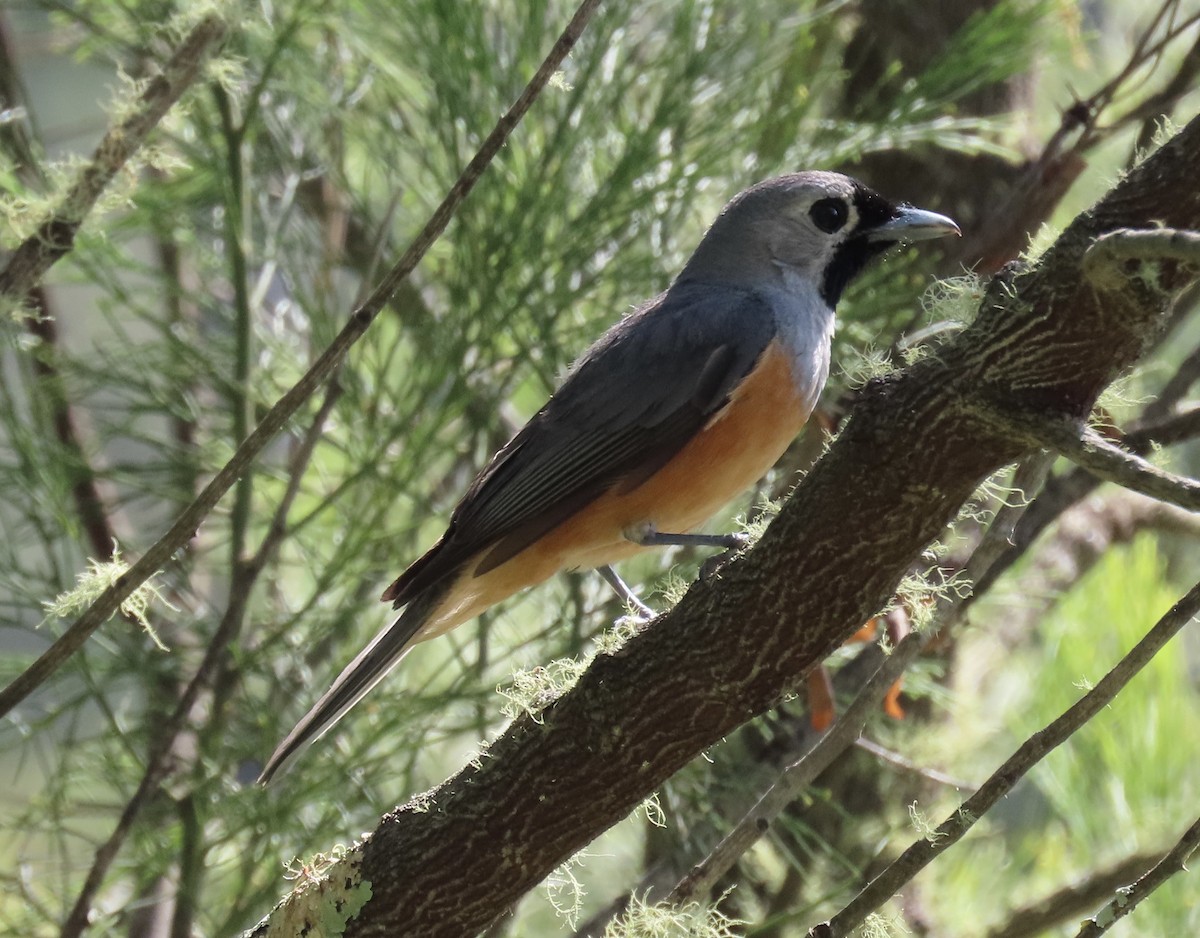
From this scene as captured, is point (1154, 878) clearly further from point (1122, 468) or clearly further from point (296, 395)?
point (296, 395)

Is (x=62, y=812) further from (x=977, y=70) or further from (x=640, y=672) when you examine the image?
(x=977, y=70)

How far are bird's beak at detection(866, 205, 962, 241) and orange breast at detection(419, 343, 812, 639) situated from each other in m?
0.52

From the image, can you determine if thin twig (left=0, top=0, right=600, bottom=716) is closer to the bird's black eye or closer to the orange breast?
the orange breast

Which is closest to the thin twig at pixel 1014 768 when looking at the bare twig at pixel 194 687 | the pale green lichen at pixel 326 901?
the pale green lichen at pixel 326 901

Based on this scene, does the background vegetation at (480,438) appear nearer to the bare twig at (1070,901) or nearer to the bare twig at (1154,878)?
the bare twig at (1070,901)

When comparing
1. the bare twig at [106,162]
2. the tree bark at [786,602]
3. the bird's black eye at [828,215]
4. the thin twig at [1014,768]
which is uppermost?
the bare twig at [106,162]

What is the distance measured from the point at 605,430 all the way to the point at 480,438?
1534 millimetres

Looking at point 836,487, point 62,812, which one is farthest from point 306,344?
point 836,487

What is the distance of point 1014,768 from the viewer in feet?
6.57

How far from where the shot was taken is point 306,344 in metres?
4.90

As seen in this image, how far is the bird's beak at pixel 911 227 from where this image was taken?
3.34 meters

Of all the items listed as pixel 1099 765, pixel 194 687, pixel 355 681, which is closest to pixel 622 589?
pixel 355 681

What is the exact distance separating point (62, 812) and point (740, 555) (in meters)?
2.25

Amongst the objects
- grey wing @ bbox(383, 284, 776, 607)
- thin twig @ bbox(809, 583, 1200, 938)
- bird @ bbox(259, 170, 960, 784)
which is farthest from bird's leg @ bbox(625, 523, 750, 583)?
thin twig @ bbox(809, 583, 1200, 938)
